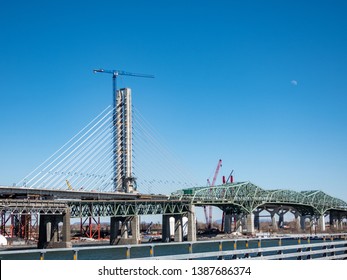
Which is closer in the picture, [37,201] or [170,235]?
[37,201]

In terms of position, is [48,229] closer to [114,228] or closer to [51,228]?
[51,228]

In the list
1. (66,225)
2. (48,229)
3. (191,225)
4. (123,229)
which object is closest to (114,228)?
(123,229)

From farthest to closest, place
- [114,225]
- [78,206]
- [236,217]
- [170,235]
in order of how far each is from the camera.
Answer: [236,217], [170,235], [114,225], [78,206]

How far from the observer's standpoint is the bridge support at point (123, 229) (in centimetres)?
12750

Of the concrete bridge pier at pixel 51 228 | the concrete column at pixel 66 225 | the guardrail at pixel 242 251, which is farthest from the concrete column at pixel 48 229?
the guardrail at pixel 242 251

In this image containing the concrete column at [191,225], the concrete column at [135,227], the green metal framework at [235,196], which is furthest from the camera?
the green metal framework at [235,196]

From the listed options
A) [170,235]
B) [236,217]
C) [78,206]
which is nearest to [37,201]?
[78,206]

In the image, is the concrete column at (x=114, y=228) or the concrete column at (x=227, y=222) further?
the concrete column at (x=227, y=222)

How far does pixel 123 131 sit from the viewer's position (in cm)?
13525

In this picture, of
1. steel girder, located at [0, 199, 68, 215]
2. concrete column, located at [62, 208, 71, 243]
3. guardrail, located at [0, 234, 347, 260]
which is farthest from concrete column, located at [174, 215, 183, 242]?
guardrail, located at [0, 234, 347, 260]

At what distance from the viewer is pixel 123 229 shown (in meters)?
130

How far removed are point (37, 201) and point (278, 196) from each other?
11980 cm

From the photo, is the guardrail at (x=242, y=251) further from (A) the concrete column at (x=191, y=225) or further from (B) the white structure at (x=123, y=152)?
(A) the concrete column at (x=191, y=225)
